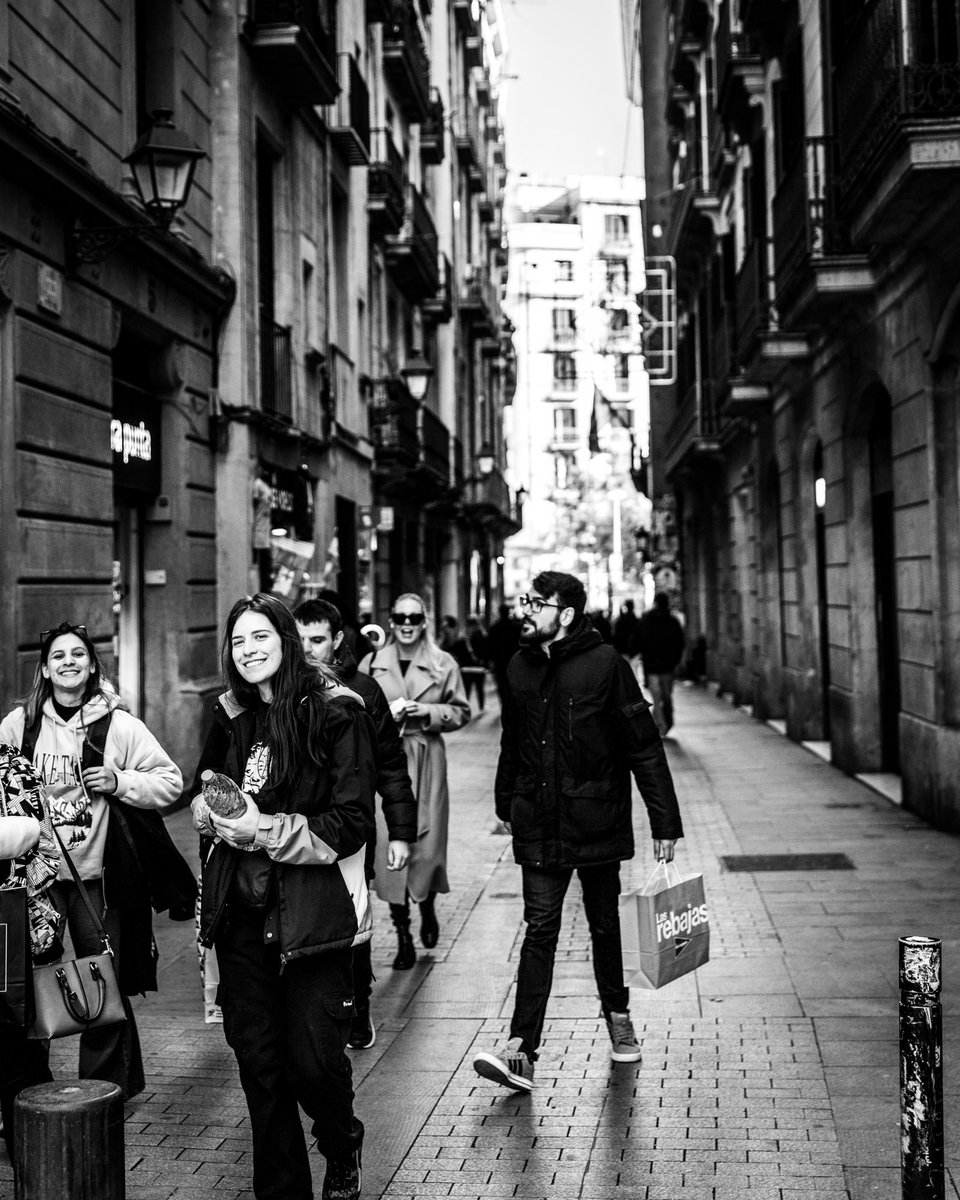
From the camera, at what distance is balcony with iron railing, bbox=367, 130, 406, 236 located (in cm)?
2548

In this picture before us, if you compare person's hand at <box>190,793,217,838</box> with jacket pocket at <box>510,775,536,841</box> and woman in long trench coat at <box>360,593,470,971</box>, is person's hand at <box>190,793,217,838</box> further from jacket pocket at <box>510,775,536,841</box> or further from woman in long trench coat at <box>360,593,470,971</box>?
woman in long trench coat at <box>360,593,470,971</box>

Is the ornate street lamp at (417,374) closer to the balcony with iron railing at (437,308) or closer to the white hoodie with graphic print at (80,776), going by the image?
the balcony with iron railing at (437,308)

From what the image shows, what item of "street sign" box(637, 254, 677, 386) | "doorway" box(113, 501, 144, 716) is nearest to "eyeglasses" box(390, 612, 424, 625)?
"doorway" box(113, 501, 144, 716)

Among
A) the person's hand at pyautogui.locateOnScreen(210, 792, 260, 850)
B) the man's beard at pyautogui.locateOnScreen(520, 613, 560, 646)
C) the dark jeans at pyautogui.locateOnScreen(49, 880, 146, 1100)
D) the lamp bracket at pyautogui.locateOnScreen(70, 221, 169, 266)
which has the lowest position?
the dark jeans at pyautogui.locateOnScreen(49, 880, 146, 1100)

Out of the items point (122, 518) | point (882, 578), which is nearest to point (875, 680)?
point (882, 578)

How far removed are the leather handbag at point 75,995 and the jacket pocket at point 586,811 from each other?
6.02 ft

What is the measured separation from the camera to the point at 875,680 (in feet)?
50.2

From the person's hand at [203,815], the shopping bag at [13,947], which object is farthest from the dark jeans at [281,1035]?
the shopping bag at [13,947]

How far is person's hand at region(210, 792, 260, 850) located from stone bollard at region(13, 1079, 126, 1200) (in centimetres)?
78

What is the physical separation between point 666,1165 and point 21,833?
7.54 feet

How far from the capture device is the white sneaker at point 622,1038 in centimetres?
612

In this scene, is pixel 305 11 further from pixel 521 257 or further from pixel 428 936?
pixel 521 257

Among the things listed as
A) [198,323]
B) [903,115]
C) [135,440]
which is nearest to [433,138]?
[198,323]

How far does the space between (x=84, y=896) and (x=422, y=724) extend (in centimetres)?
338
